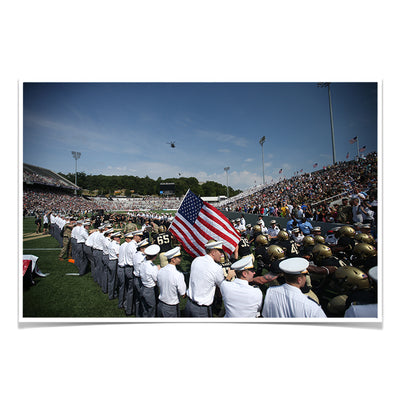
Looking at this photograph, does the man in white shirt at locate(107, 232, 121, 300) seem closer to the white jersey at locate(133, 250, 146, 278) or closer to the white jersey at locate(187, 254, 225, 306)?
the white jersey at locate(133, 250, 146, 278)

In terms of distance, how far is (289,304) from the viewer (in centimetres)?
258

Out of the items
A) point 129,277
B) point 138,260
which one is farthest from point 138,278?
point 129,277

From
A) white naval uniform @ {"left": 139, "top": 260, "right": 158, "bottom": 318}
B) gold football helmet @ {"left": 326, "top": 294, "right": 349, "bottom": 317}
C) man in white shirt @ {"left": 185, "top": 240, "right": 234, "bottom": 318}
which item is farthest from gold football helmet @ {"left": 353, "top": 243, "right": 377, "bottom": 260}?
white naval uniform @ {"left": 139, "top": 260, "right": 158, "bottom": 318}

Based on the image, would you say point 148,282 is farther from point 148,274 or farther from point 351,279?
point 351,279

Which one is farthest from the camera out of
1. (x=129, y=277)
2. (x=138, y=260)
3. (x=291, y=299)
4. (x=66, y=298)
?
(x=66, y=298)

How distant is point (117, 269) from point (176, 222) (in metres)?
2.08

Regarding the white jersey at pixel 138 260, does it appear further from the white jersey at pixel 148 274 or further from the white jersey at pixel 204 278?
the white jersey at pixel 204 278

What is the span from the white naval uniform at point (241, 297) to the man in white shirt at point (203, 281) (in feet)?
1.07

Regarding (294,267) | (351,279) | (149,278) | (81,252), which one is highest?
(294,267)

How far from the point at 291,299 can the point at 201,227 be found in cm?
336
